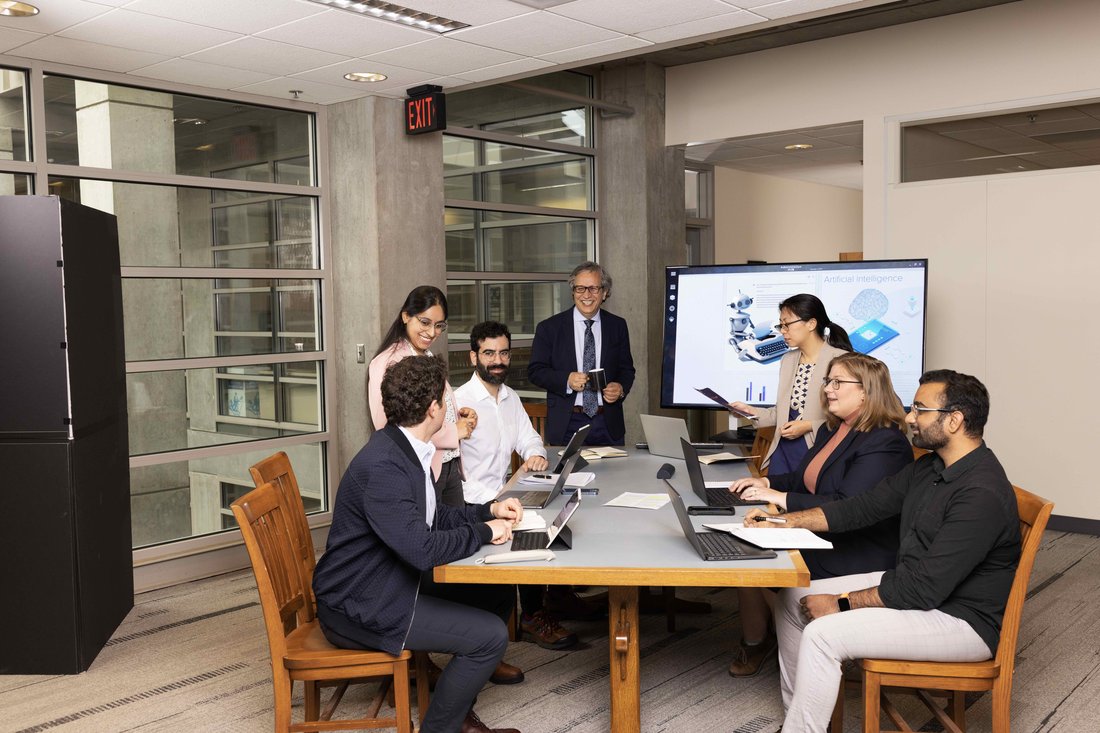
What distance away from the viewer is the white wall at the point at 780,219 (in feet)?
33.9

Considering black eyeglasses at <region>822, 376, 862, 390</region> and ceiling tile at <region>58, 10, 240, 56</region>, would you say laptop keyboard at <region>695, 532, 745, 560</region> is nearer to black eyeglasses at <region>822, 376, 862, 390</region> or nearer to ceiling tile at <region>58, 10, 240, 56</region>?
black eyeglasses at <region>822, 376, 862, 390</region>

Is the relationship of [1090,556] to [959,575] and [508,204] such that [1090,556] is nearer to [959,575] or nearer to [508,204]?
[959,575]

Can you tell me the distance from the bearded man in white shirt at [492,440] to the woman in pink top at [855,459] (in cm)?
115

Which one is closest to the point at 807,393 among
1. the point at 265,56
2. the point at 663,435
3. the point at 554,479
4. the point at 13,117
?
the point at 663,435

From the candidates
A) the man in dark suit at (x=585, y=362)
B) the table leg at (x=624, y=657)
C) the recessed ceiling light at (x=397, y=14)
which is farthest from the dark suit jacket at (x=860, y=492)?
the recessed ceiling light at (x=397, y=14)

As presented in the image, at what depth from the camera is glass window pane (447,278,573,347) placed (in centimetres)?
669

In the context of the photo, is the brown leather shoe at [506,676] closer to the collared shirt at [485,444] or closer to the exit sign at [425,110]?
the collared shirt at [485,444]

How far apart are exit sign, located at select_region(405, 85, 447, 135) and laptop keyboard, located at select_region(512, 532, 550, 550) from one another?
10.4 feet

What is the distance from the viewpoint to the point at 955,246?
6594 millimetres

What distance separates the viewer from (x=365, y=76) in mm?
5285

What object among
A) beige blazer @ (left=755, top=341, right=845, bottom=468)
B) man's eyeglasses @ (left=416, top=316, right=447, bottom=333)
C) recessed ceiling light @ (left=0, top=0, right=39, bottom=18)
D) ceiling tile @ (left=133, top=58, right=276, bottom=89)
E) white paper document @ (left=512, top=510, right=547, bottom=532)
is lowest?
white paper document @ (left=512, top=510, right=547, bottom=532)

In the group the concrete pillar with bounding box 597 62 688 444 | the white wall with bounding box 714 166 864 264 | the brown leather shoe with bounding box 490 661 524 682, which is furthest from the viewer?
the white wall with bounding box 714 166 864 264

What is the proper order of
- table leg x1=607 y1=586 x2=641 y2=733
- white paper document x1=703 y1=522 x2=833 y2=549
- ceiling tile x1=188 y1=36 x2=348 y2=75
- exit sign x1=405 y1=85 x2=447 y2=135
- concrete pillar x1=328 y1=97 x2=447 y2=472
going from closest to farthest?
white paper document x1=703 y1=522 x2=833 y2=549 → table leg x1=607 y1=586 x2=641 y2=733 → ceiling tile x1=188 y1=36 x2=348 y2=75 → exit sign x1=405 y1=85 x2=447 y2=135 → concrete pillar x1=328 y1=97 x2=447 y2=472

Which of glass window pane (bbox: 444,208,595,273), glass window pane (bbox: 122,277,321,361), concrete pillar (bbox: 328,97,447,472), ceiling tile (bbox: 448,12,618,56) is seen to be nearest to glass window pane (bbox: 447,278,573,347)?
glass window pane (bbox: 444,208,595,273)
